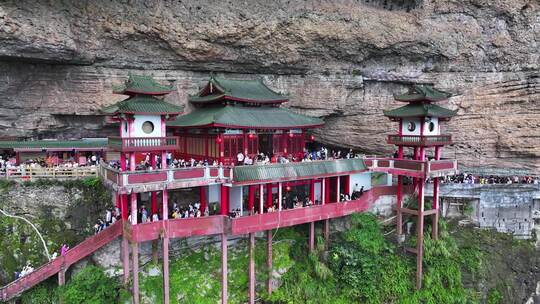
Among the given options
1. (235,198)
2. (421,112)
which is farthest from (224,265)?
(421,112)

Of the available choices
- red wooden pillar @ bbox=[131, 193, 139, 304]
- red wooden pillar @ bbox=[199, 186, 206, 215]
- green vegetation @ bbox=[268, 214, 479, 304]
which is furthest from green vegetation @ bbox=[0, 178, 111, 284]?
green vegetation @ bbox=[268, 214, 479, 304]

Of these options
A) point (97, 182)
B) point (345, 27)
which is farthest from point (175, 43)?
point (345, 27)

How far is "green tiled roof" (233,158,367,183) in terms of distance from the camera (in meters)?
20.9

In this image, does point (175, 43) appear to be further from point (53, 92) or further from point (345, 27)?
point (345, 27)

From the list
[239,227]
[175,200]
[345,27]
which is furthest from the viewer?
[345,27]

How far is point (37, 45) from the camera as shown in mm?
22984

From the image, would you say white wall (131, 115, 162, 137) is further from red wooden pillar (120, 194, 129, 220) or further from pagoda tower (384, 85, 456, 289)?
pagoda tower (384, 85, 456, 289)

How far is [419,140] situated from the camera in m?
24.3

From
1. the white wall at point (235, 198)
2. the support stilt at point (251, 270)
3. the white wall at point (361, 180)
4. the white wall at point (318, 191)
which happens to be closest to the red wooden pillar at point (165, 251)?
the support stilt at point (251, 270)

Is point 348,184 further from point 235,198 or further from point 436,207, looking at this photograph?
point 235,198

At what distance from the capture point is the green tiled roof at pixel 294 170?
20891 millimetres

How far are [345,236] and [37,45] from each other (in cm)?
2267

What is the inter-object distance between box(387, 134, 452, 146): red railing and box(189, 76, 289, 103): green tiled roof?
27.8ft

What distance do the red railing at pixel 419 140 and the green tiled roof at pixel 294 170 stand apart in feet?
9.32
